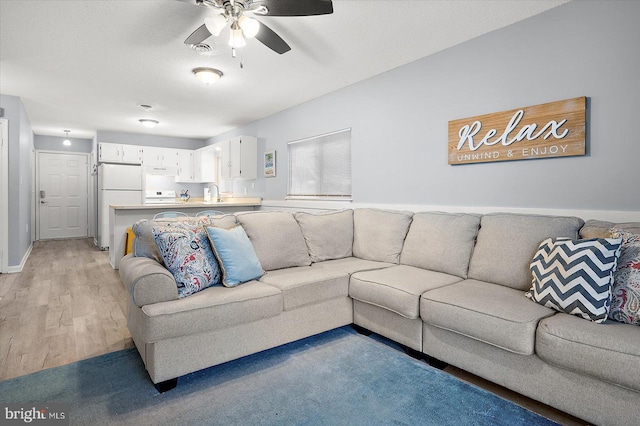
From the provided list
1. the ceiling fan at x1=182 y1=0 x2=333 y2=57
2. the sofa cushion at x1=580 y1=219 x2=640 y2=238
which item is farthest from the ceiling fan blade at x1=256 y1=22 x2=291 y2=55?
the sofa cushion at x1=580 y1=219 x2=640 y2=238

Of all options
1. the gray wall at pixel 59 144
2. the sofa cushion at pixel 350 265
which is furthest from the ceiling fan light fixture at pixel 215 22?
the gray wall at pixel 59 144

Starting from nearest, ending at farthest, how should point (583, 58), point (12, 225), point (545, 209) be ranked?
point (583, 58) → point (545, 209) → point (12, 225)

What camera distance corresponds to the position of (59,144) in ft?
26.0

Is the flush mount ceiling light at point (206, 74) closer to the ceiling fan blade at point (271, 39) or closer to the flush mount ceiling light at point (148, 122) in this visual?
the ceiling fan blade at point (271, 39)

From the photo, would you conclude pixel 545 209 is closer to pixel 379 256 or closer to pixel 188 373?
pixel 379 256

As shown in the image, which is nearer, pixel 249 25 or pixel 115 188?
pixel 249 25

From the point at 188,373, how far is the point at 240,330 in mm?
364

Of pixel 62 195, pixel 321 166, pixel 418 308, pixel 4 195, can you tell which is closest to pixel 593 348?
pixel 418 308

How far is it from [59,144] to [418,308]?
9031 mm

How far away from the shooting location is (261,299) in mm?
2168

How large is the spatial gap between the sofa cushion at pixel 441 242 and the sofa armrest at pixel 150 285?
1872mm

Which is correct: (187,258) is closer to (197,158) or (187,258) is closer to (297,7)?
(297,7)

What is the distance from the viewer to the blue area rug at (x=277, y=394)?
66.1 inches

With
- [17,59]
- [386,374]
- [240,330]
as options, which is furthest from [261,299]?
[17,59]
